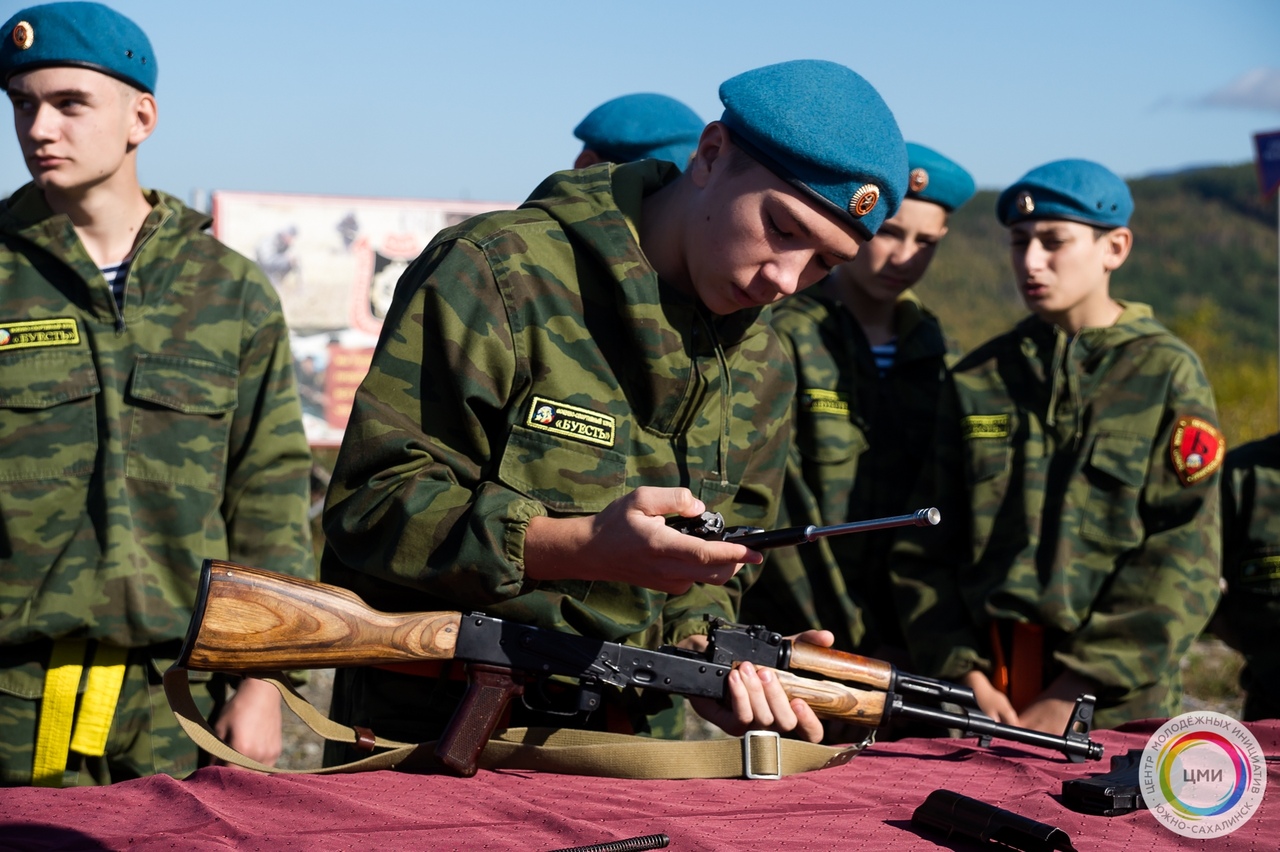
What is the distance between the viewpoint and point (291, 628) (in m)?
2.17

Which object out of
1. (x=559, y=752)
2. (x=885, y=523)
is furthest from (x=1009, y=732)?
(x=559, y=752)

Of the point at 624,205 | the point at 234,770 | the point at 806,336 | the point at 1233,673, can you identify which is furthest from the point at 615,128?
the point at 1233,673

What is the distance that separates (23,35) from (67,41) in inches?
4.0

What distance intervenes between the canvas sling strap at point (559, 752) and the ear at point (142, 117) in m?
1.74

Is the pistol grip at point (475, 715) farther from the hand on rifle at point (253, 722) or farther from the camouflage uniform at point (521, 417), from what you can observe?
the hand on rifle at point (253, 722)

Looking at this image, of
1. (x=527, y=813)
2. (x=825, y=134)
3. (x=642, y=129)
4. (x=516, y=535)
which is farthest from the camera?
(x=642, y=129)

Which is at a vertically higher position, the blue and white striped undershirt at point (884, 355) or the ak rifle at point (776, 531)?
the blue and white striped undershirt at point (884, 355)

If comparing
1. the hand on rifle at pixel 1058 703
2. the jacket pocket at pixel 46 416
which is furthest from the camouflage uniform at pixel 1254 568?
the jacket pocket at pixel 46 416

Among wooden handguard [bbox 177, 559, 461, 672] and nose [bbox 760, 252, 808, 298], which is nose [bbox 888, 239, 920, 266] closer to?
nose [bbox 760, 252, 808, 298]

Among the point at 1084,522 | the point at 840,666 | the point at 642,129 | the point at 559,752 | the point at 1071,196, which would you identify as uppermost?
the point at 642,129

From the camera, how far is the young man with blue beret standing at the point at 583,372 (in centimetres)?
224

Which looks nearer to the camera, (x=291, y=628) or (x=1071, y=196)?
(x=291, y=628)

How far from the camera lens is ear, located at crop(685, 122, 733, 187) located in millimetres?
2438

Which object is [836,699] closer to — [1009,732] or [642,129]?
[1009,732]
